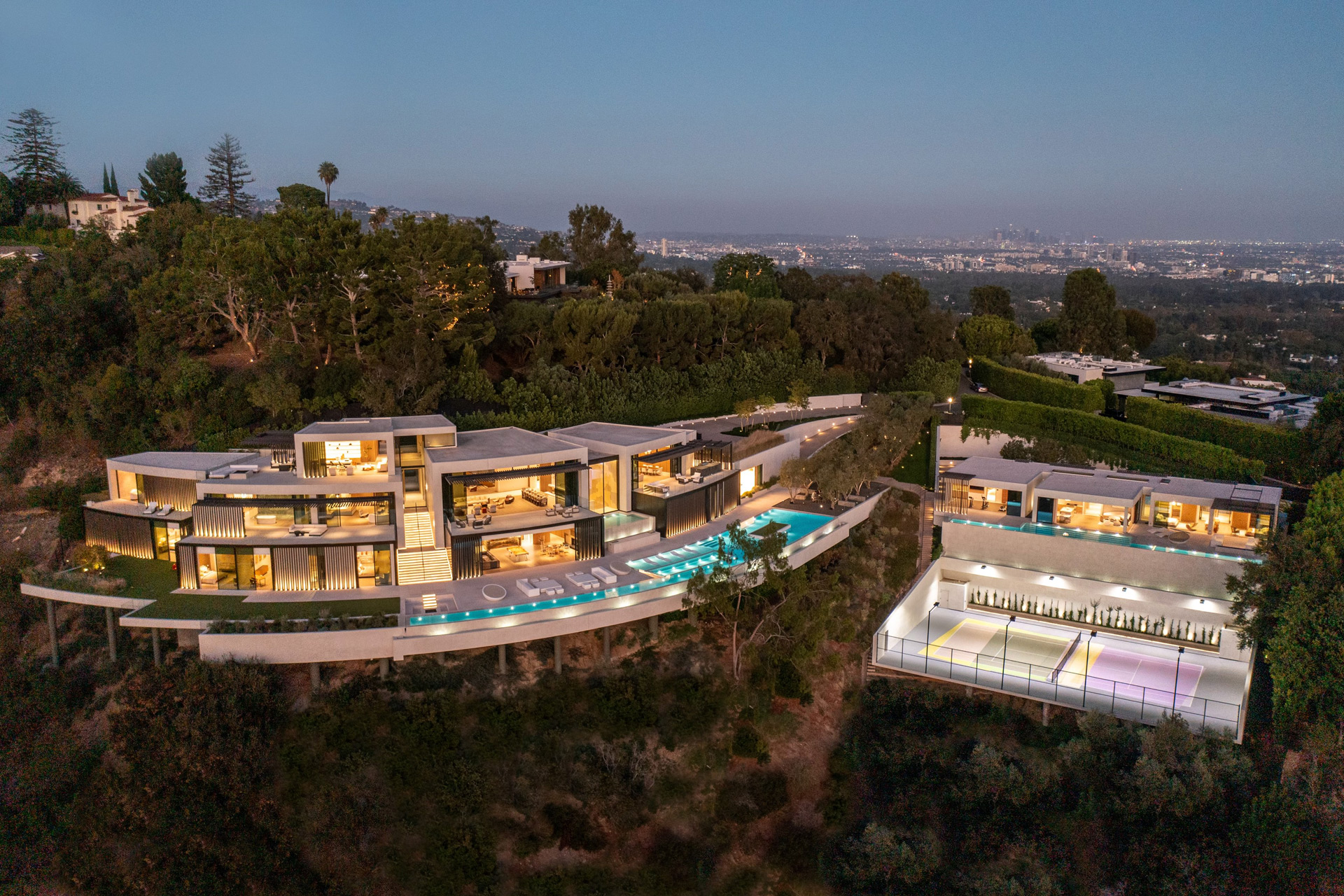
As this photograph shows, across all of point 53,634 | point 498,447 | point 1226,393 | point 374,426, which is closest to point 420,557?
point 498,447

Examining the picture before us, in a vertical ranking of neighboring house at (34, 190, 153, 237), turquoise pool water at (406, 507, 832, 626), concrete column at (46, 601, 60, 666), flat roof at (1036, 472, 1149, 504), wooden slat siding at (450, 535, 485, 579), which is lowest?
concrete column at (46, 601, 60, 666)

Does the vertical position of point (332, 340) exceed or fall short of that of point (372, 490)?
it exceeds it

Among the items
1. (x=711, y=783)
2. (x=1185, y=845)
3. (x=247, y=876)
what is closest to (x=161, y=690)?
(x=247, y=876)

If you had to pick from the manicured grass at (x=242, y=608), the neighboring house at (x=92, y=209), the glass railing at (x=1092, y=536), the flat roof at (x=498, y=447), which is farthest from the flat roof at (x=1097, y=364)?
the neighboring house at (x=92, y=209)

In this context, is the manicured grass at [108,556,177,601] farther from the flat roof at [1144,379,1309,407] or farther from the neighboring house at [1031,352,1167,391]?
the flat roof at [1144,379,1309,407]

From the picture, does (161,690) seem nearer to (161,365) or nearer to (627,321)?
(161,365)

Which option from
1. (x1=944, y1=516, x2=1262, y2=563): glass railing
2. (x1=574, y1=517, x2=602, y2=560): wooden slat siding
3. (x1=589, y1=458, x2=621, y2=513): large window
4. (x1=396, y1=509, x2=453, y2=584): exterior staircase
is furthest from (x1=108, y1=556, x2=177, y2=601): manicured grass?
(x1=944, y1=516, x2=1262, y2=563): glass railing

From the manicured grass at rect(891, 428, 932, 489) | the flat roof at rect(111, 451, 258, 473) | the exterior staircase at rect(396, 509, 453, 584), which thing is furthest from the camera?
the manicured grass at rect(891, 428, 932, 489)

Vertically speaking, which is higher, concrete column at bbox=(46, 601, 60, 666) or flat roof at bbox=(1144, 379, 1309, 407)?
flat roof at bbox=(1144, 379, 1309, 407)

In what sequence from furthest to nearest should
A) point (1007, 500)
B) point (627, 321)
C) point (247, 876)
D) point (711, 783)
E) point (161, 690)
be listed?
point (627, 321), point (1007, 500), point (711, 783), point (161, 690), point (247, 876)
